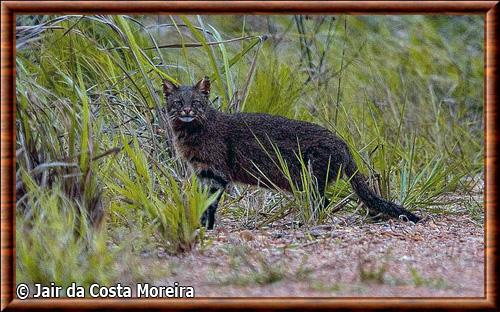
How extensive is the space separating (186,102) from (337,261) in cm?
190

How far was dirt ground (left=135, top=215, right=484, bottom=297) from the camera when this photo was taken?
13.7 ft

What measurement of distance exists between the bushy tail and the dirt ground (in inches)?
2.6

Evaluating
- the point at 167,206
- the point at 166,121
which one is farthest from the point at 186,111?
the point at 167,206

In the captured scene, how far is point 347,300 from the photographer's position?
3.92m

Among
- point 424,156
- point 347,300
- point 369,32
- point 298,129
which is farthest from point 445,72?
point 347,300

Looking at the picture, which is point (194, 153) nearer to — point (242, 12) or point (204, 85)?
point (204, 85)

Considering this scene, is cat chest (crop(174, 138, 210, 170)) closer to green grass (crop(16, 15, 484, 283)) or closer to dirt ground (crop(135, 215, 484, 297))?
green grass (crop(16, 15, 484, 283))

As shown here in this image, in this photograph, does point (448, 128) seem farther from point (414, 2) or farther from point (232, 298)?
point (232, 298)

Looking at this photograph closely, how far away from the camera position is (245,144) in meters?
6.15

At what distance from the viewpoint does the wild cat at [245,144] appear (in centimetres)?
599

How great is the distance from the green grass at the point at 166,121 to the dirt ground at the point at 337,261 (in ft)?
0.42

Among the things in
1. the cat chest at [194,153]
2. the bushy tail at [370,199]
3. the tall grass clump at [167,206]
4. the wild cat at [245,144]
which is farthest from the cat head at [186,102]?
the bushy tail at [370,199]

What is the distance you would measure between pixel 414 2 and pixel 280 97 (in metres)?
2.75

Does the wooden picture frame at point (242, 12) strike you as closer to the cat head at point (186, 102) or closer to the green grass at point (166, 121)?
the green grass at point (166, 121)
